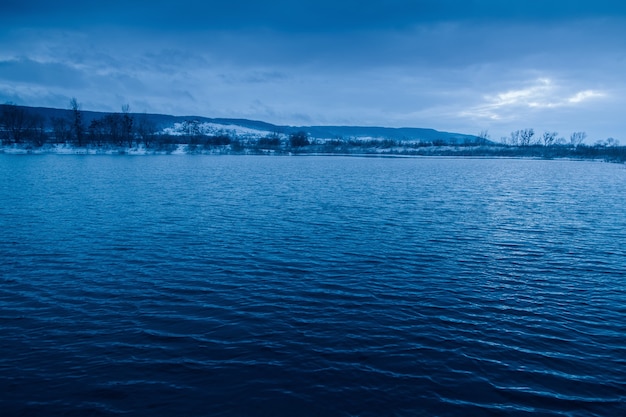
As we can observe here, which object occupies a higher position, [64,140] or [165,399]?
[64,140]

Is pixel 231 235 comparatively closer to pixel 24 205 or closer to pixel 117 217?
pixel 117 217

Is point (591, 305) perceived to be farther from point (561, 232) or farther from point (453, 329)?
point (561, 232)

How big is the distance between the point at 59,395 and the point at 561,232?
3483 centimetres

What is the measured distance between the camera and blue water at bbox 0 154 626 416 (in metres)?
11.5

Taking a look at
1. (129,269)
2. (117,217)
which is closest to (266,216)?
(117,217)

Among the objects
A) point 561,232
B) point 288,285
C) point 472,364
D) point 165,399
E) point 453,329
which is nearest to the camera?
point 165,399

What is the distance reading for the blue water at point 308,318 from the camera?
37.7 feet

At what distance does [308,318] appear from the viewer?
52.9ft

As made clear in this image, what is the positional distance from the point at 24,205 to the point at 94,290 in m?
28.3

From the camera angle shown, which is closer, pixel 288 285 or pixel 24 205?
pixel 288 285

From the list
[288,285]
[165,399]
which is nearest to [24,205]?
[288,285]

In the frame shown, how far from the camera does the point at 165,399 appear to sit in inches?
441

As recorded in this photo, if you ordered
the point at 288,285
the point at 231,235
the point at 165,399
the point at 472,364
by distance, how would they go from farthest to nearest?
1. the point at 231,235
2. the point at 288,285
3. the point at 472,364
4. the point at 165,399

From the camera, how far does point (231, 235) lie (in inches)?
1156
